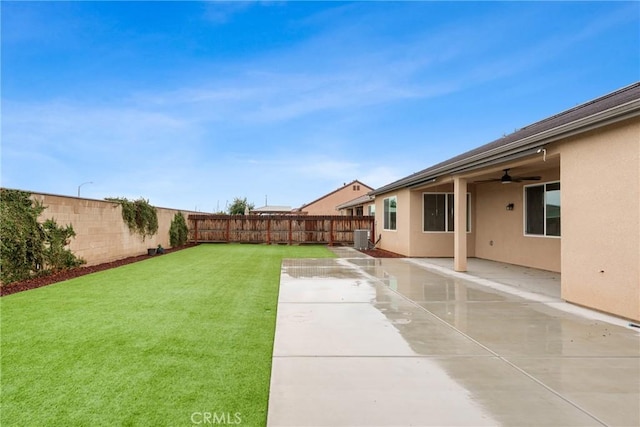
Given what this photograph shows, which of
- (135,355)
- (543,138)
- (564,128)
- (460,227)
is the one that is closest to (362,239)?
(460,227)

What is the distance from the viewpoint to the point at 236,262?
12055mm

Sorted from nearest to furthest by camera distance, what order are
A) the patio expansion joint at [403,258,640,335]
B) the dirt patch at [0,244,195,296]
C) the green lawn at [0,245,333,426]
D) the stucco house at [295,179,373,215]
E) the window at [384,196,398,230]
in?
the green lawn at [0,245,333,426]
the patio expansion joint at [403,258,640,335]
the dirt patch at [0,244,195,296]
the window at [384,196,398,230]
the stucco house at [295,179,373,215]

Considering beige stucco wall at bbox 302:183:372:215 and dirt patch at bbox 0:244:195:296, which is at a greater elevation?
beige stucco wall at bbox 302:183:372:215

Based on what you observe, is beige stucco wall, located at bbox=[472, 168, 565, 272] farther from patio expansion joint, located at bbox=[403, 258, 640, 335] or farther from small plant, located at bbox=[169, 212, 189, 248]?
small plant, located at bbox=[169, 212, 189, 248]

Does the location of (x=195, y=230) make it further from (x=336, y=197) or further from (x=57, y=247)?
(x=336, y=197)

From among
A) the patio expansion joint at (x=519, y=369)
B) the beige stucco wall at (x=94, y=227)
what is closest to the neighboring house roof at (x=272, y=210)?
the beige stucco wall at (x=94, y=227)

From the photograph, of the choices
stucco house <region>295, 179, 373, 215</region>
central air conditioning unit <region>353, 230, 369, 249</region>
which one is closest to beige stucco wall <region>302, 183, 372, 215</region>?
stucco house <region>295, 179, 373, 215</region>

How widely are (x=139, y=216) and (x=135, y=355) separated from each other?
12.2 meters

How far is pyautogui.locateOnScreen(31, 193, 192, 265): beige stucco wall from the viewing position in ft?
30.3

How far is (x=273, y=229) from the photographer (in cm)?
2153

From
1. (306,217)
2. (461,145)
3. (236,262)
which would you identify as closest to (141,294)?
(236,262)

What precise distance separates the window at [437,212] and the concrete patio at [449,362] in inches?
277

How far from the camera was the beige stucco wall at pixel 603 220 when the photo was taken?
4.97m

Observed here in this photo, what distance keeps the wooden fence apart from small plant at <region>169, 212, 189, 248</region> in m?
1.12
